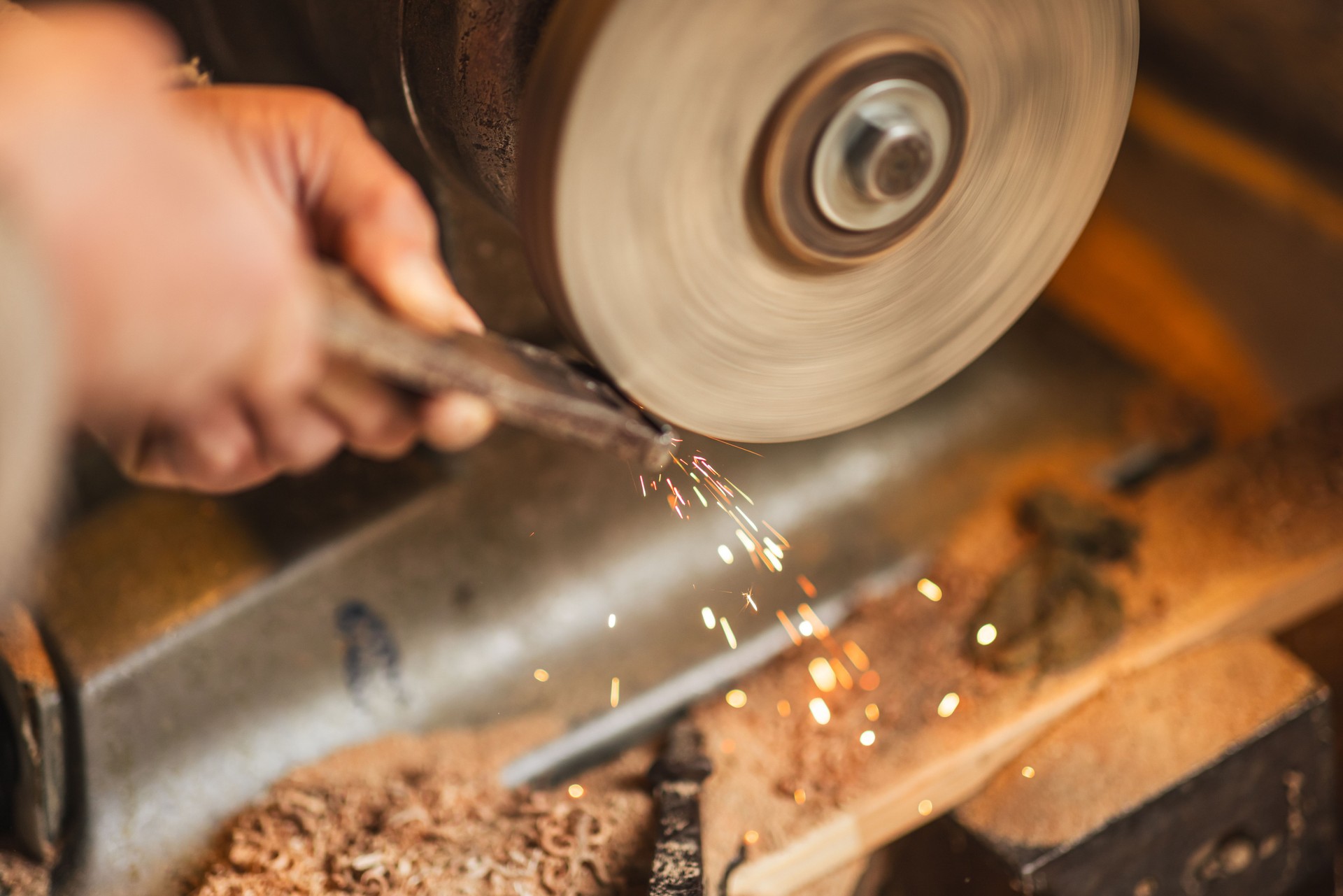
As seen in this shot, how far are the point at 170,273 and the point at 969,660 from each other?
4.47 ft

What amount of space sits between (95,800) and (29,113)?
1065 millimetres

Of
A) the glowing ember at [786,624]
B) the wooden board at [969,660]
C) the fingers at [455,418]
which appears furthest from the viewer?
the glowing ember at [786,624]

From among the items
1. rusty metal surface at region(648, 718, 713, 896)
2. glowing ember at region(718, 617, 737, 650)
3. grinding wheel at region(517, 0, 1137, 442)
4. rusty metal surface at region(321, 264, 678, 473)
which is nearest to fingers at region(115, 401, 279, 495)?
rusty metal surface at region(321, 264, 678, 473)

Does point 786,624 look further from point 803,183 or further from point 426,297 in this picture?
point 426,297

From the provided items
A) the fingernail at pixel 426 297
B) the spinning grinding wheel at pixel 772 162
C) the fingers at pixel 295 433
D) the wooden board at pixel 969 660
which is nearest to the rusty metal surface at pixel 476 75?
the spinning grinding wheel at pixel 772 162

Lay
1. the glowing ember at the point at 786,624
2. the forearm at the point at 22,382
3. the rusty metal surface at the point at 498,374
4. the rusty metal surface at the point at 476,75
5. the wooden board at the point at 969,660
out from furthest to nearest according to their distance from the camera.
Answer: the glowing ember at the point at 786,624
the wooden board at the point at 969,660
the rusty metal surface at the point at 476,75
the rusty metal surface at the point at 498,374
the forearm at the point at 22,382

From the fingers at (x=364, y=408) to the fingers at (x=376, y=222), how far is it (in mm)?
71

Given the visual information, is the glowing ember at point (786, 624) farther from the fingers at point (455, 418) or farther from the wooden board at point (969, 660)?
the fingers at point (455, 418)

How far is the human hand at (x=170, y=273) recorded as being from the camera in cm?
61

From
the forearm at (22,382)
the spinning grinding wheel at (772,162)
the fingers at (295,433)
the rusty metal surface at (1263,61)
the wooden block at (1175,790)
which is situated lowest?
the wooden block at (1175,790)

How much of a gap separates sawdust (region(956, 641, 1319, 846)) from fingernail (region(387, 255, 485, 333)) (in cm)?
110

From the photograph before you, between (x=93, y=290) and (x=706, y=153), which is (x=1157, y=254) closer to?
(x=706, y=153)

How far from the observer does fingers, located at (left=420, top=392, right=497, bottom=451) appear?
804 mm

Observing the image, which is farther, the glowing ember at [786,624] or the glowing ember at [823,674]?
the glowing ember at [786,624]
